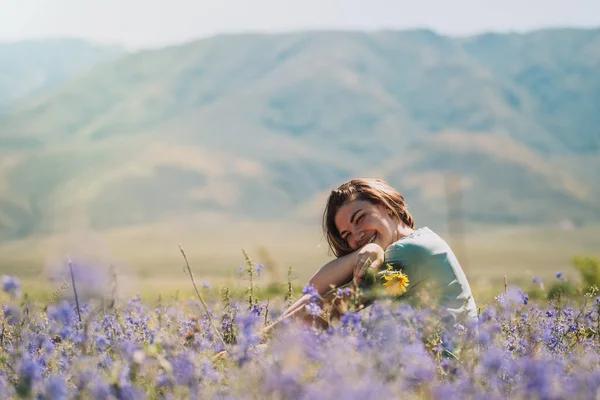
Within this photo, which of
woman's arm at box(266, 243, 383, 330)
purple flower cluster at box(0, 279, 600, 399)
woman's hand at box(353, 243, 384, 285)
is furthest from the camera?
woman's arm at box(266, 243, 383, 330)

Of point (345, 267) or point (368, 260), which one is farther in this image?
point (345, 267)

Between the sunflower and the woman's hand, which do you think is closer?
the sunflower

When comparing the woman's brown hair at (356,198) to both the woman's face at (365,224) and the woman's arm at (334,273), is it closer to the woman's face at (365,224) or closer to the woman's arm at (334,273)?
the woman's face at (365,224)

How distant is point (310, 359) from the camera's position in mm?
3537

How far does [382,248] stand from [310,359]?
6.67 ft

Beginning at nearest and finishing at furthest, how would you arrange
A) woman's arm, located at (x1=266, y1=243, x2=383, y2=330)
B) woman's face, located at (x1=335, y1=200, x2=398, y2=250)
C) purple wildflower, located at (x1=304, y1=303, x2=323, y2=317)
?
purple wildflower, located at (x1=304, y1=303, x2=323, y2=317) < woman's arm, located at (x1=266, y1=243, x2=383, y2=330) < woman's face, located at (x1=335, y1=200, x2=398, y2=250)

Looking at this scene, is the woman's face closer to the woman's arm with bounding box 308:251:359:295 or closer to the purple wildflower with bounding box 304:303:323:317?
the woman's arm with bounding box 308:251:359:295

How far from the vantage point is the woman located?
5.00 metres

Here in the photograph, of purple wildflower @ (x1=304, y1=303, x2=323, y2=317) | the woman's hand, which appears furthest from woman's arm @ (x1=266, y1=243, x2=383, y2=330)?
purple wildflower @ (x1=304, y1=303, x2=323, y2=317)

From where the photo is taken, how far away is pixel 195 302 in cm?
623

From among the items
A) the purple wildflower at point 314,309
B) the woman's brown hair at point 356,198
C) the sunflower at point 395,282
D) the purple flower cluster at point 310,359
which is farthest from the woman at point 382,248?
the purple wildflower at point 314,309

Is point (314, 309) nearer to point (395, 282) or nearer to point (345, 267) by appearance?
point (395, 282)

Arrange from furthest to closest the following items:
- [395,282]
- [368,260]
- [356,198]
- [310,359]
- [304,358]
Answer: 1. [356,198]
2. [368,260]
3. [395,282]
4. [310,359]
5. [304,358]

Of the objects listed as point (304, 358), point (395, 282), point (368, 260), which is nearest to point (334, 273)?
point (368, 260)
